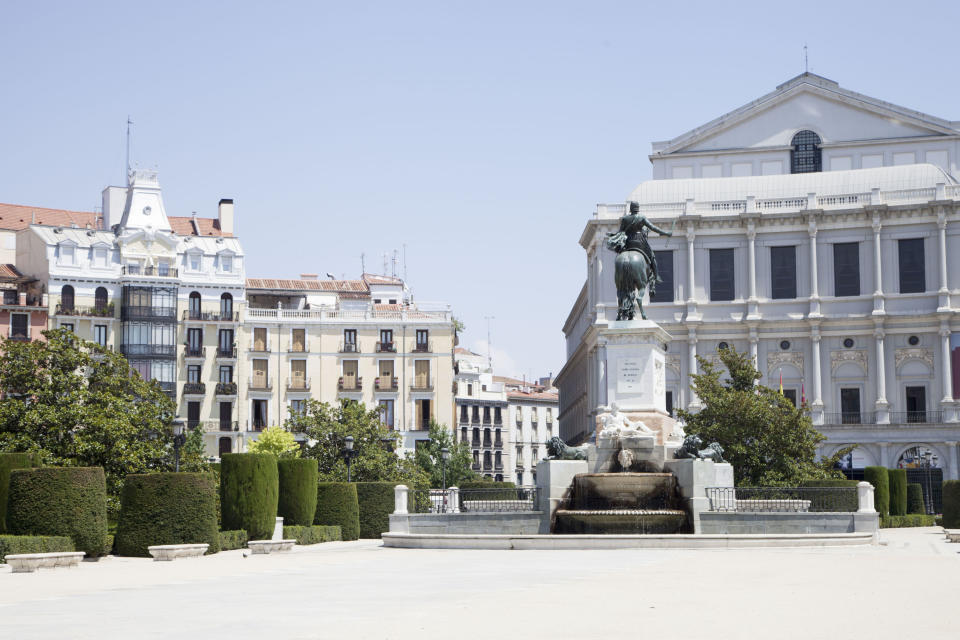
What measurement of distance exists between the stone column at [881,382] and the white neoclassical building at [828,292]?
0.09 m

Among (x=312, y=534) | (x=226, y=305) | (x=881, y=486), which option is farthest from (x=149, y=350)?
(x=312, y=534)

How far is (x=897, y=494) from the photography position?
52.8m

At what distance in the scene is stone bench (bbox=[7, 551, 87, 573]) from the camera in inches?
926

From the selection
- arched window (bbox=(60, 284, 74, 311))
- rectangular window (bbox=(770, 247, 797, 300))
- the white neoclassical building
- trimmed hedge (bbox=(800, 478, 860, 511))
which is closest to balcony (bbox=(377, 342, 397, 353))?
the white neoclassical building

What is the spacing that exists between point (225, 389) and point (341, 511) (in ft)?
151

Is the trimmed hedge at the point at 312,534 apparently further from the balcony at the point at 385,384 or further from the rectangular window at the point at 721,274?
the balcony at the point at 385,384

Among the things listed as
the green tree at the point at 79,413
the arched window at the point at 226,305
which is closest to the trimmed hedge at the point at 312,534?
the green tree at the point at 79,413

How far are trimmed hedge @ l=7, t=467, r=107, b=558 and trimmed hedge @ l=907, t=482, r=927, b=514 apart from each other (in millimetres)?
39496

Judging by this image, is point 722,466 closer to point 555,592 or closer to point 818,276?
point 555,592

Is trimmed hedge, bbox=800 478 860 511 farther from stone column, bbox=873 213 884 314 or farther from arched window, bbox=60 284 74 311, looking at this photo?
arched window, bbox=60 284 74 311

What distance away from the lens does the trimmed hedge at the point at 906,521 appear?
160 feet

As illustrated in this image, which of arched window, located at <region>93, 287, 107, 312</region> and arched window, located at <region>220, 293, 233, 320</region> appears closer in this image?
arched window, located at <region>93, 287, 107, 312</region>

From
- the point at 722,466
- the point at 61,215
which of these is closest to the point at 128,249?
the point at 61,215

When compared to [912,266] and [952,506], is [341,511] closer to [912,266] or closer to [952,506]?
[952,506]
